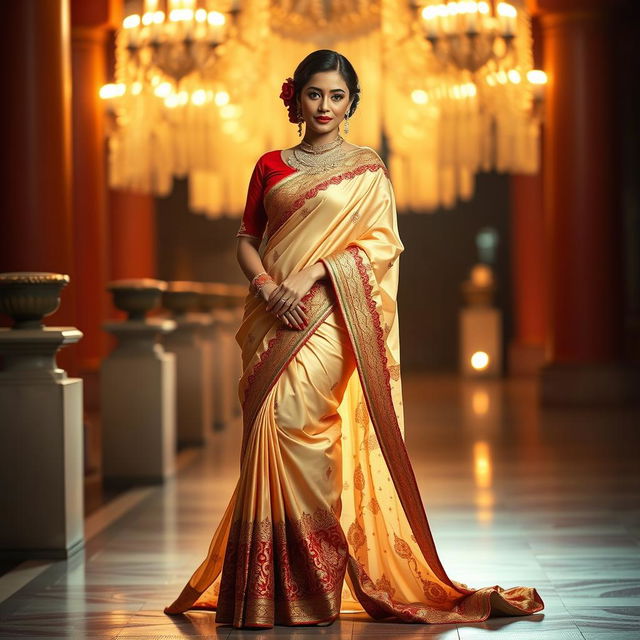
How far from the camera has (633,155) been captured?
47.4 feet

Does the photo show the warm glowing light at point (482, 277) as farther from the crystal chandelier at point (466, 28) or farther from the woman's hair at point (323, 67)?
the woman's hair at point (323, 67)

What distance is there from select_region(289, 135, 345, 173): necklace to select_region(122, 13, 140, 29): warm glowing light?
5.38 m

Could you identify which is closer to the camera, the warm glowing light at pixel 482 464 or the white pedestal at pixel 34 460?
the white pedestal at pixel 34 460

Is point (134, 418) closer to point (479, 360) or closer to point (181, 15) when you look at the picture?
point (181, 15)

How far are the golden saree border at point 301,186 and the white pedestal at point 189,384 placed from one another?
4961 mm

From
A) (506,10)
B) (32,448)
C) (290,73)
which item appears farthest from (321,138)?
(290,73)

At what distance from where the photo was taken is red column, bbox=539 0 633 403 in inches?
415

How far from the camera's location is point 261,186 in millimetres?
3672

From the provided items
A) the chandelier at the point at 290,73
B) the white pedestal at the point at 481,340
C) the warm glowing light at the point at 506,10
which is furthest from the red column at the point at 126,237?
the warm glowing light at the point at 506,10

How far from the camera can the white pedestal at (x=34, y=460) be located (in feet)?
15.0

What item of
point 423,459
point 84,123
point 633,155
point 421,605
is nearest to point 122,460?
point 423,459

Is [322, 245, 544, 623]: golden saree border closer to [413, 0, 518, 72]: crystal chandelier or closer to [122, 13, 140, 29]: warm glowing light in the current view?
[413, 0, 518, 72]: crystal chandelier

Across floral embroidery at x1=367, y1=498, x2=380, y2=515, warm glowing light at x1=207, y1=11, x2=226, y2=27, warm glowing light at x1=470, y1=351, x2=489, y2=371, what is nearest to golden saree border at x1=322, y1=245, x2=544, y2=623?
floral embroidery at x1=367, y1=498, x2=380, y2=515

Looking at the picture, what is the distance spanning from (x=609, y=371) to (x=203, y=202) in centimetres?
393
